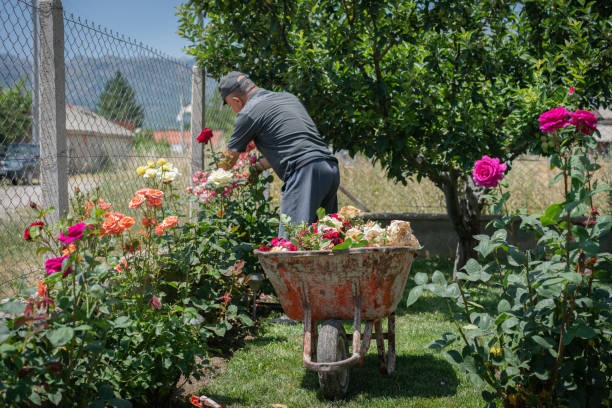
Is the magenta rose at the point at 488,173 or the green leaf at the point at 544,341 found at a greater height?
the magenta rose at the point at 488,173

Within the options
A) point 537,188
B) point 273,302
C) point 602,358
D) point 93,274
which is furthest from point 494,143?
point 537,188

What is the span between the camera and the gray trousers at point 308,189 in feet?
10.2

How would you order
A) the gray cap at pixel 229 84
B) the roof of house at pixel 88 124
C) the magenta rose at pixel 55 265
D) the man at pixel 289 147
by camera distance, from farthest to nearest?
the gray cap at pixel 229 84, the man at pixel 289 147, the roof of house at pixel 88 124, the magenta rose at pixel 55 265

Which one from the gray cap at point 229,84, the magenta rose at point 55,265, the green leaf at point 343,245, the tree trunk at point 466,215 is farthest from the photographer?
the tree trunk at point 466,215

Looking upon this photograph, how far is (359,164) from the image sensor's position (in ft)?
27.2

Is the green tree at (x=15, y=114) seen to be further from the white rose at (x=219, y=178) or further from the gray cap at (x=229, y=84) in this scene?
the gray cap at (x=229, y=84)

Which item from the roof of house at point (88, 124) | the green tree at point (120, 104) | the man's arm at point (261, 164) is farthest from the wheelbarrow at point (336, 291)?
the green tree at point (120, 104)

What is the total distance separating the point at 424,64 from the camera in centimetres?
401

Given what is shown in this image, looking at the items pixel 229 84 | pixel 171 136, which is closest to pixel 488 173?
pixel 229 84

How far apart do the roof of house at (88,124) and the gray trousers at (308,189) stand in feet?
4.02

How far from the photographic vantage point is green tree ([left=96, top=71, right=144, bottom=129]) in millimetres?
3328

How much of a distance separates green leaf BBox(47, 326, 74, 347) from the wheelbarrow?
94 cm

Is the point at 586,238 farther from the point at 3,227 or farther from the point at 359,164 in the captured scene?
the point at 359,164

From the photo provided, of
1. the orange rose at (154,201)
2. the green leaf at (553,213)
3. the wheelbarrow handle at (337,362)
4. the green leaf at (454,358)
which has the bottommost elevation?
the wheelbarrow handle at (337,362)
